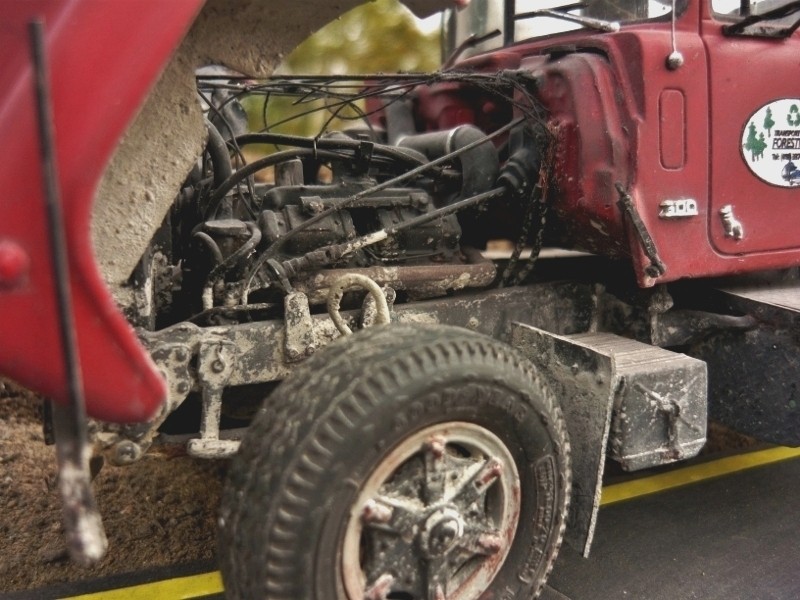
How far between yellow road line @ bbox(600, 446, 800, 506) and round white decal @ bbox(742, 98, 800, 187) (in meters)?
1.44

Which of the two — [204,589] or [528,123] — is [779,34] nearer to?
[528,123]

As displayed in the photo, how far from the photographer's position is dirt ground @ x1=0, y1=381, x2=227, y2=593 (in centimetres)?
281

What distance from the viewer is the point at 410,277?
2670mm

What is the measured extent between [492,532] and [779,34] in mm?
2259

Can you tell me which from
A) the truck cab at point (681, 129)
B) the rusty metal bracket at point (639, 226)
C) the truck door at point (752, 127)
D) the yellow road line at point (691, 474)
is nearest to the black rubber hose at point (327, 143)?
the truck cab at point (681, 129)

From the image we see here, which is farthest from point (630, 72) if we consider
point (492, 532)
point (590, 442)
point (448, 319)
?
point (492, 532)

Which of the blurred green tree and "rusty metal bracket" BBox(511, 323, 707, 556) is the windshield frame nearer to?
"rusty metal bracket" BBox(511, 323, 707, 556)

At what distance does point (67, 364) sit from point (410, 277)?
1383 mm

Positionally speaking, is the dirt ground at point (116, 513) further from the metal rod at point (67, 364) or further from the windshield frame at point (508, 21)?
the windshield frame at point (508, 21)

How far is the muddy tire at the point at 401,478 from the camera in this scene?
1.80 m

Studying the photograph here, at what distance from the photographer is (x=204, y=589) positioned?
105 inches

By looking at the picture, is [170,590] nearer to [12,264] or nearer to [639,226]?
[12,264]

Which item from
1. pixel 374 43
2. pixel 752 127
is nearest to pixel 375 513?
pixel 752 127

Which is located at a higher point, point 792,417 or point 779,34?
point 779,34
